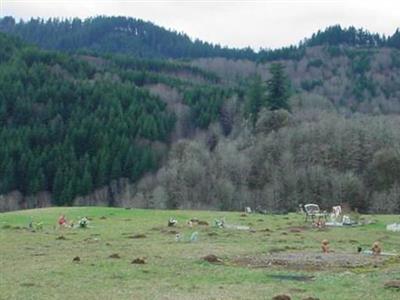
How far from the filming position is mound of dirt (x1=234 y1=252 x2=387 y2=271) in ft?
97.8

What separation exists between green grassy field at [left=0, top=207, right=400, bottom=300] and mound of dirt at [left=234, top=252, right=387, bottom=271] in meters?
0.67

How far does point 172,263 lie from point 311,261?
6438mm

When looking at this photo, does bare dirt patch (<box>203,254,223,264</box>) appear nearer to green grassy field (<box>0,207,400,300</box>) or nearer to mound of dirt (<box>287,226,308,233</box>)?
green grassy field (<box>0,207,400,300</box>)

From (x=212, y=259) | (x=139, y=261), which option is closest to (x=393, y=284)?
(x=212, y=259)

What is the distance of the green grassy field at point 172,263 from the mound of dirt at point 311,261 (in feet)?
2.20

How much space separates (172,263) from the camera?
29797 millimetres

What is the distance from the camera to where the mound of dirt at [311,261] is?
29.8 m

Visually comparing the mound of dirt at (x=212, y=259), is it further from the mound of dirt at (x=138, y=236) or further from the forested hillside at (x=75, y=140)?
the forested hillside at (x=75, y=140)

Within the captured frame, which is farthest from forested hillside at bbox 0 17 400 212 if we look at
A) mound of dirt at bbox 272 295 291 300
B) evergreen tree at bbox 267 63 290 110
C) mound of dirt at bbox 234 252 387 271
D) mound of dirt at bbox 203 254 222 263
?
mound of dirt at bbox 272 295 291 300

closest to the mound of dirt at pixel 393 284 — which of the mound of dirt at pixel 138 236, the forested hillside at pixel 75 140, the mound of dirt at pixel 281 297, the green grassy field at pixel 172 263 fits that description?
the green grassy field at pixel 172 263

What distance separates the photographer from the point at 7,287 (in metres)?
23.8

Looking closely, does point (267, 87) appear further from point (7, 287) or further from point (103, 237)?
point (7, 287)

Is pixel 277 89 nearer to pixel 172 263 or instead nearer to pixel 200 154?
pixel 200 154

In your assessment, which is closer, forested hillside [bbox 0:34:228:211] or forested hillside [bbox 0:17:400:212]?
forested hillside [bbox 0:17:400:212]
